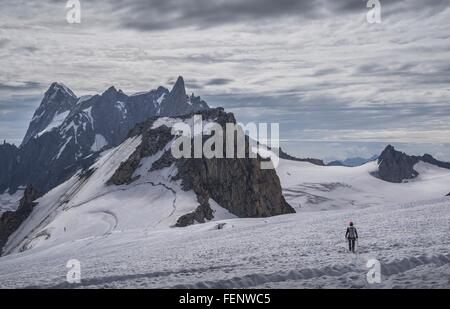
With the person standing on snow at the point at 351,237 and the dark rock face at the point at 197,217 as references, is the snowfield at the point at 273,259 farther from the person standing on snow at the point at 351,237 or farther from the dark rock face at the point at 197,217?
the dark rock face at the point at 197,217

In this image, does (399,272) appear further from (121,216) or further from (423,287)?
(121,216)

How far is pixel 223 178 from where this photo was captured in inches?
5891

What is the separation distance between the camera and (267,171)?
16462 centimetres

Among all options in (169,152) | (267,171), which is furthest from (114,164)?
(267,171)

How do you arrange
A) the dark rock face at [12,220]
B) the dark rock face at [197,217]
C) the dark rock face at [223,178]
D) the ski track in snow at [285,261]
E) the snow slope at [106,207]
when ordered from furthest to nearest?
the dark rock face at [12,220]
the dark rock face at [223,178]
the snow slope at [106,207]
the dark rock face at [197,217]
the ski track in snow at [285,261]

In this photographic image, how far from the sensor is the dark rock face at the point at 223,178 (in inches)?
5610

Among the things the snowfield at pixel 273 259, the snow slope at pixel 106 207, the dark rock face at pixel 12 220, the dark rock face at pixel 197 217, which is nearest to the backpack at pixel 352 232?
the snowfield at pixel 273 259

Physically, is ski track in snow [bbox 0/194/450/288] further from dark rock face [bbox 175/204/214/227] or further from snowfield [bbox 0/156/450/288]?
dark rock face [bbox 175/204/214/227]

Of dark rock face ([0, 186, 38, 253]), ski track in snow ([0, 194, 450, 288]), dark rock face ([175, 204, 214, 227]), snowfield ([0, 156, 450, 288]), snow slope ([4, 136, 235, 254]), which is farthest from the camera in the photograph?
dark rock face ([0, 186, 38, 253])

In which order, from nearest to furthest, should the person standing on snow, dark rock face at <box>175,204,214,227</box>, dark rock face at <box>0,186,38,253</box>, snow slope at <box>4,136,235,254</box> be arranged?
the person standing on snow < dark rock face at <box>175,204,214,227</box> < snow slope at <box>4,136,235,254</box> < dark rock face at <box>0,186,38,253</box>

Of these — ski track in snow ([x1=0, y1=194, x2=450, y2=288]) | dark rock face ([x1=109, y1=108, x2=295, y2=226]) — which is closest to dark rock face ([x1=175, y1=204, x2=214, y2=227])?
dark rock face ([x1=109, y1=108, x2=295, y2=226])

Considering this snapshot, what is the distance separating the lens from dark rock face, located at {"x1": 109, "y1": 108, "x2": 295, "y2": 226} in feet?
468

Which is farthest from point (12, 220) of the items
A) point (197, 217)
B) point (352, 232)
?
point (352, 232)
